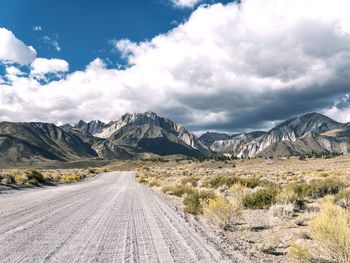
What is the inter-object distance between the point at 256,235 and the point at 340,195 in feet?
27.8

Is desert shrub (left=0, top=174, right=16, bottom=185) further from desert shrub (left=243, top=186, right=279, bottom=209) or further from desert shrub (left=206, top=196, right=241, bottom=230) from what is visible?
desert shrub (left=206, top=196, right=241, bottom=230)

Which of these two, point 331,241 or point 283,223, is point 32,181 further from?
point 331,241

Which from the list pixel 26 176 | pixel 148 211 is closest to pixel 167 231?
pixel 148 211

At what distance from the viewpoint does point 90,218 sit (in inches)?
652

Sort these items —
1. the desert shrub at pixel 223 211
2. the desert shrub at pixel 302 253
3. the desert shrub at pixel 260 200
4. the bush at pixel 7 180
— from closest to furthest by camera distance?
1. the desert shrub at pixel 302 253
2. the desert shrub at pixel 223 211
3. the desert shrub at pixel 260 200
4. the bush at pixel 7 180

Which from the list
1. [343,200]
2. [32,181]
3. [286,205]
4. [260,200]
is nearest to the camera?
[286,205]

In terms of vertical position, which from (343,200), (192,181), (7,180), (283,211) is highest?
(7,180)

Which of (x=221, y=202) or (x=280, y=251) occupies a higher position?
(x=221, y=202)

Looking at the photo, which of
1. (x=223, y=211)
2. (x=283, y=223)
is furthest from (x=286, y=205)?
(x=223, y=211)

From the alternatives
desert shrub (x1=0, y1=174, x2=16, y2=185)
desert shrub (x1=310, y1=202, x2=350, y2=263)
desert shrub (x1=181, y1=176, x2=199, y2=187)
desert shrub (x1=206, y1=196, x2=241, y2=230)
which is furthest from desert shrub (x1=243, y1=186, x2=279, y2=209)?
desert shrub (x1=0, y1=174, x2=16, y2=185)

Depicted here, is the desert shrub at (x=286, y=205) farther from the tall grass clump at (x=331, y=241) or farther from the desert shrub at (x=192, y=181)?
the desert shrub at (x=192, y=181)

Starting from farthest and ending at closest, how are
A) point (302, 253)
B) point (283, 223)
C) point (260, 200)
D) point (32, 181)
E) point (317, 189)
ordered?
point (32, 181)
point (317, 189)
point (260, 200)
point (283, 223)
point (302, 253)

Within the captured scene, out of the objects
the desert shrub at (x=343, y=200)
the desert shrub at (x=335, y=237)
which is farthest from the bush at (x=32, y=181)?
the desert shrub at (x=335, y=237)

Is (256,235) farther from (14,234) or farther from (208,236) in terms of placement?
(14,234)
